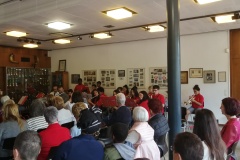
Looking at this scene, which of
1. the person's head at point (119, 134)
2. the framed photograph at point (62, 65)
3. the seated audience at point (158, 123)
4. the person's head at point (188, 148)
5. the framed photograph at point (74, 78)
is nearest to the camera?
the person's head at point (188, 148)

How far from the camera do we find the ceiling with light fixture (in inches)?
214

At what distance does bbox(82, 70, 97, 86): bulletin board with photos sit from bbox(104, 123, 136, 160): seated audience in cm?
891

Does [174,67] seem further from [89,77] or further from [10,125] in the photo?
[89,77]

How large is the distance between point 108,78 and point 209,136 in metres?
8.97

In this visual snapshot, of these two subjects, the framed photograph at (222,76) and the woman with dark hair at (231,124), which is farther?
the framed photograph at (222,76)

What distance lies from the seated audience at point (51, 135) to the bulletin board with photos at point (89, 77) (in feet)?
27.8

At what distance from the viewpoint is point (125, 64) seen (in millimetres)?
10656

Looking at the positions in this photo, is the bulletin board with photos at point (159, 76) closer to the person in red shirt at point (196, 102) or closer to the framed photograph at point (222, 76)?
the person in red shirt at point (196, 102)

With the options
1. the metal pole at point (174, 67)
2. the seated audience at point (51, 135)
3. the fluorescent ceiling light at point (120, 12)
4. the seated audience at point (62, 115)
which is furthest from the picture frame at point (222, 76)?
the seated audience at point (51, 135)

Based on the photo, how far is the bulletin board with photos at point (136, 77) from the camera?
10188mm

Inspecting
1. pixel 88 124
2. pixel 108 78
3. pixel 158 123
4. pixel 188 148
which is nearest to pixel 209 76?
pixel 108 78

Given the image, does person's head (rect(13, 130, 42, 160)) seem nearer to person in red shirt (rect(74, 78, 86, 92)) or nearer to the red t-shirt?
the red t-shirt

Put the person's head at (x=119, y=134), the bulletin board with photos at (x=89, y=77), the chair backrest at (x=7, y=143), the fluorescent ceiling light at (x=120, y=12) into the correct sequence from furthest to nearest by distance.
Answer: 1. the bulletin board with photos at (x=89, y=77)
2. the fluorescent ceiling light at (x=120, y=12)
3. the chair backrest at (x=7, y=143)
4. the person's head at (x=119, y=134)

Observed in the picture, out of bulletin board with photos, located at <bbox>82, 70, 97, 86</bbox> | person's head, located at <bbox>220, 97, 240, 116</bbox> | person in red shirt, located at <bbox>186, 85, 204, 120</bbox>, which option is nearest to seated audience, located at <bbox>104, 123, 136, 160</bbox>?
person's head, located at <bbox>220, 97, 240, 116</bbox>
